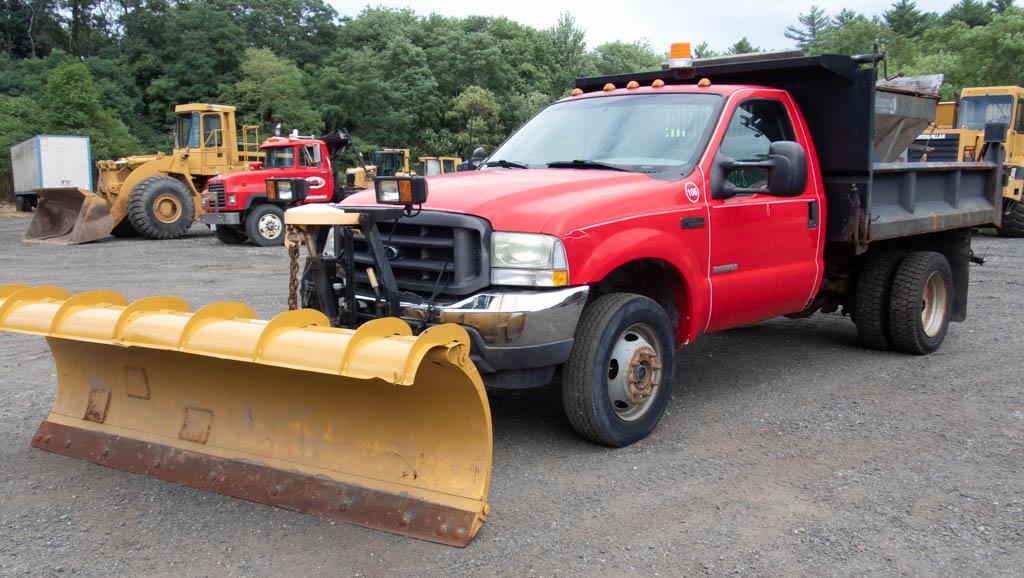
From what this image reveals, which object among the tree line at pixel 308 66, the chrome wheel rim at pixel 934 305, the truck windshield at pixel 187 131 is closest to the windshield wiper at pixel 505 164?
the chrome wheel rim at pixel 934 305

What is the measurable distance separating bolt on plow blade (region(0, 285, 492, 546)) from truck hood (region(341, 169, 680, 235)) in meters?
1.04

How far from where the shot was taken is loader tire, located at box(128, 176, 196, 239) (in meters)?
20.0

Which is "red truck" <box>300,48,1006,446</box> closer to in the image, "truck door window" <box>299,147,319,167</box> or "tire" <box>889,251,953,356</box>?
"tire" <box>889,251,953,356</box>

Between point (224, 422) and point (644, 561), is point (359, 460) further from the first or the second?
point (644, 561)

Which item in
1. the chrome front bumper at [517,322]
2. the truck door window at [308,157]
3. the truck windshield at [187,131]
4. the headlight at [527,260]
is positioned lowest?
the chrome front bumper at [517,322]

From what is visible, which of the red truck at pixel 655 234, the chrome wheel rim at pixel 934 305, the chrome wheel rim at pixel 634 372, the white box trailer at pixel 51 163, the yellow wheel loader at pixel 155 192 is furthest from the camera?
the white box trailer at pixel 51 163

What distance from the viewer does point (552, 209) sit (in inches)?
173

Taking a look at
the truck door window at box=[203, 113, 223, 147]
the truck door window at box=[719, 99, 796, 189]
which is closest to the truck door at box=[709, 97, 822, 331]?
the truck door window at box=[719, 99, 796, 189]

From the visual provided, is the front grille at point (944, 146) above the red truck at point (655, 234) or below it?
above

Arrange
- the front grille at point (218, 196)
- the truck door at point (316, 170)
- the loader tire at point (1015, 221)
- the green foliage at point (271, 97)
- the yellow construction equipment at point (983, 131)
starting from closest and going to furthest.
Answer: the yellow construction equipment at point (983, 131), the loader tire at point (1015, 221), the front grille at point (218, 196), the truck door at point (316, 170), the green foliage at point (271, 97)

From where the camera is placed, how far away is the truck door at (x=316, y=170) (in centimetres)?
1914

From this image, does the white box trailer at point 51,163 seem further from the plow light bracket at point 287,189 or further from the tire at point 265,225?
the plow light bracket at point 287,189

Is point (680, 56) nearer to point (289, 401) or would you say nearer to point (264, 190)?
point (289, 401)

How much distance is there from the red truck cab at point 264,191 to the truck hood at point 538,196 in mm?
14019
